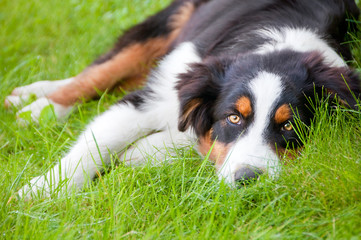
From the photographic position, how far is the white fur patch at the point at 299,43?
149 inches

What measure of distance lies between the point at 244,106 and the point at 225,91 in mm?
280

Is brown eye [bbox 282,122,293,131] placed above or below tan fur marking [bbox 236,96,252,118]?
below

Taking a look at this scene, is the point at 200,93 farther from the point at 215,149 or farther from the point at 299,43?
the point at 299,43

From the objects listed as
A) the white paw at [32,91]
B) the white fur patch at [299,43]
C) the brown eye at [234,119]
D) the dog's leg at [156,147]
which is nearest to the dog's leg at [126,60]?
the white paw at [32,91]

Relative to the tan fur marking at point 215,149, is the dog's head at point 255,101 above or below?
above

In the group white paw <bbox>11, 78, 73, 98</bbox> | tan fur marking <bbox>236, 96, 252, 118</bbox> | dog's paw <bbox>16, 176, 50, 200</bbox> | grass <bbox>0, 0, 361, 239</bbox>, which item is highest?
white paw <bbox>11, 78, 73, 98</bbox>

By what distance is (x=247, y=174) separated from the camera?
2.99 metres

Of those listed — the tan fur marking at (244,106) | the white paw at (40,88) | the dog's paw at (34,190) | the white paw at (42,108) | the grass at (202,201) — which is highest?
the white paw at (40,88)

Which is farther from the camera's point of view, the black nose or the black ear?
the black ear

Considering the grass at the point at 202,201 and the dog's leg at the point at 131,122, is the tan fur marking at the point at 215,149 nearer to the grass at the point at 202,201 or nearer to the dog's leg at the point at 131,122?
the grass at the point at 202,201

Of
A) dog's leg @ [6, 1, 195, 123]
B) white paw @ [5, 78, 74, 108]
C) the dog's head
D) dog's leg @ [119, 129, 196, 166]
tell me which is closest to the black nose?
the dog's head

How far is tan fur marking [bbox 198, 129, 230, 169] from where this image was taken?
3400 mm

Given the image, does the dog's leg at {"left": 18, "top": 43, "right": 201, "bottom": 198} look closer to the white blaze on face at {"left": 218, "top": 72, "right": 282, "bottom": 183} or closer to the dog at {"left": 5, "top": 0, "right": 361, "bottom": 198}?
the dog at {"left": 5, "top": 0, "right": 361, "bottom": 198}

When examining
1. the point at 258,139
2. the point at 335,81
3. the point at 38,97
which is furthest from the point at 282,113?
the point at 38,97
